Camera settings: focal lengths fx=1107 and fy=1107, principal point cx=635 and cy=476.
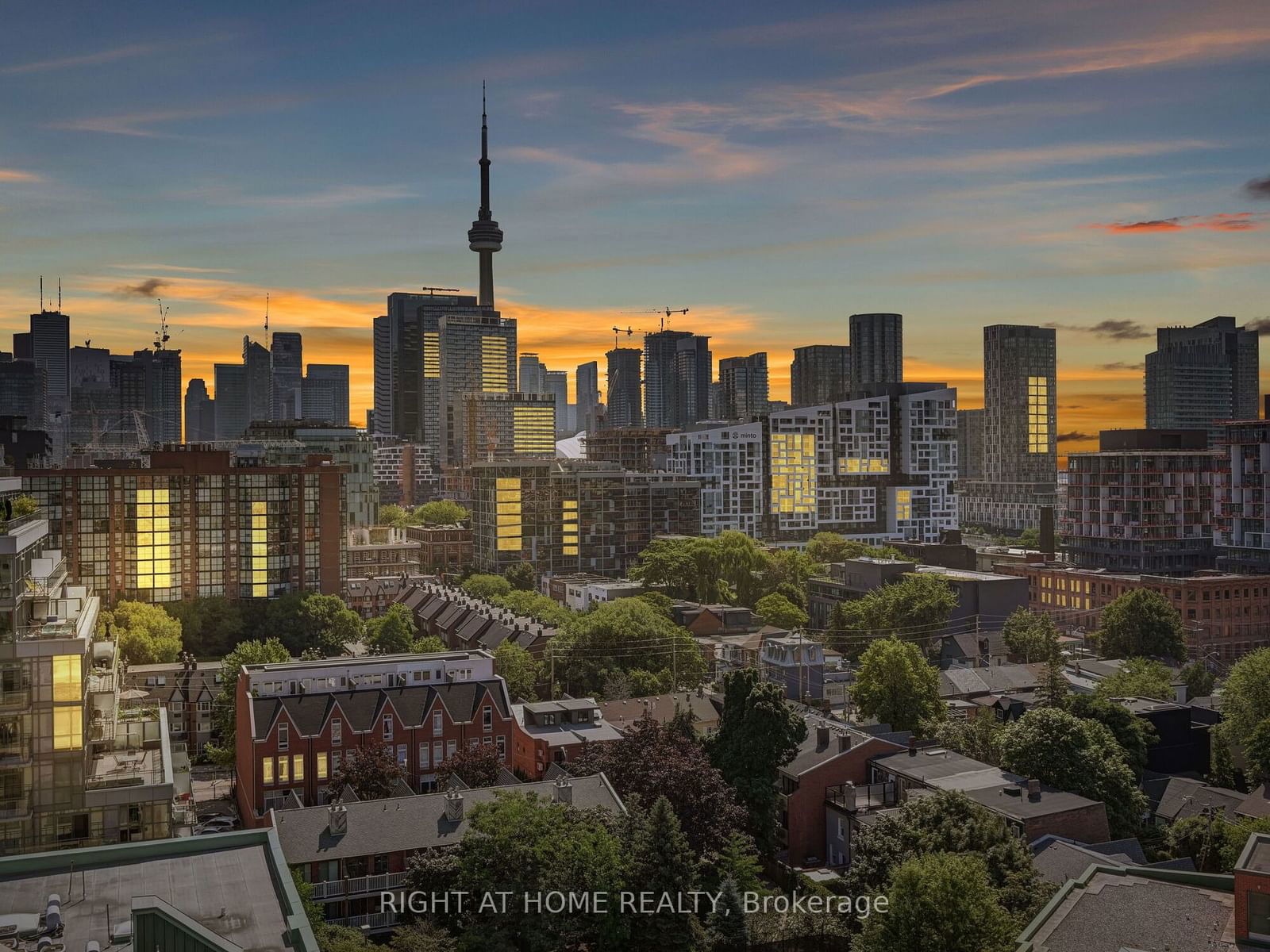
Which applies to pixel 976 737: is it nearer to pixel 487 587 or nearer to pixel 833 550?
pixel 487 587

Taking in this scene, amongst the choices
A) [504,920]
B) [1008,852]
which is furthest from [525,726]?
[1008,852]

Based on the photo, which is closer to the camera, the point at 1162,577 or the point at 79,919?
the point at 79,919

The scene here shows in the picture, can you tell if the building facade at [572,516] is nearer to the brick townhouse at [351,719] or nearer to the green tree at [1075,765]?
the brick townhouse at [351,719]

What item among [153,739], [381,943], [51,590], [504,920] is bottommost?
[381,943]

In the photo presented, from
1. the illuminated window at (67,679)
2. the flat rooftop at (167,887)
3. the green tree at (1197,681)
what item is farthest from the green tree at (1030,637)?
the flat rooftop at (167,887)

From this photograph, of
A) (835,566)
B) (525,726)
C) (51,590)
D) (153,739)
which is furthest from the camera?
(835,566)

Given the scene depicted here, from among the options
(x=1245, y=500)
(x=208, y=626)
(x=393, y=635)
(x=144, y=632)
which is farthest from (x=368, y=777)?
(x=1245, y=500)

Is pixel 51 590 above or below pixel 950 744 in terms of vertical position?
above

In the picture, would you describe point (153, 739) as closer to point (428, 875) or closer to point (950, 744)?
point (428, 875)
